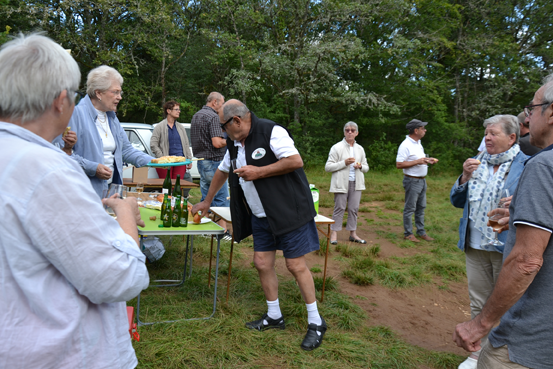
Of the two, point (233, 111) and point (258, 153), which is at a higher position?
point (233, 111)

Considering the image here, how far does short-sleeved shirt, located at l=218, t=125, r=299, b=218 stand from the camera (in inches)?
123

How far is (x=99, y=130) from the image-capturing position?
11.4 feet

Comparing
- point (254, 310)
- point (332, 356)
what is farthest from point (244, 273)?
point (332, 356)

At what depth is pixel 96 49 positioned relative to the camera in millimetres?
15461

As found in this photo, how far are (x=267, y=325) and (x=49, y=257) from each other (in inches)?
106

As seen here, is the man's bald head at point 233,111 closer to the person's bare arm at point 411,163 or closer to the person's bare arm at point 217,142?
the person's bare arm at point 217,142

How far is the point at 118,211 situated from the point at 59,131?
34cm

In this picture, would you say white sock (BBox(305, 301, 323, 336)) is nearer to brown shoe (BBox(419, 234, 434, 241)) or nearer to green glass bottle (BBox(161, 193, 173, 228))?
green glass bottle (BBox(161, 193, 173, 228))

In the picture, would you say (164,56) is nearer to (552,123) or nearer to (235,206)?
(235,206)

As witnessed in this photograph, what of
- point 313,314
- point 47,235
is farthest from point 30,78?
point 313,314

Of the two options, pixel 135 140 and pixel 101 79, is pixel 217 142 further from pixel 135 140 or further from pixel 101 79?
pixel 135 140

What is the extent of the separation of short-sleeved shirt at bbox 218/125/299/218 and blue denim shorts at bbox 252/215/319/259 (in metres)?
0.11

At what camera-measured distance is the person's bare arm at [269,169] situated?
121 inches

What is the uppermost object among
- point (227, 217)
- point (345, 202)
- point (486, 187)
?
point (486, 187)
